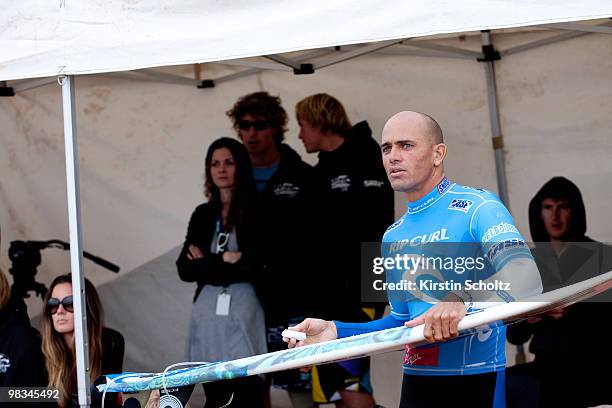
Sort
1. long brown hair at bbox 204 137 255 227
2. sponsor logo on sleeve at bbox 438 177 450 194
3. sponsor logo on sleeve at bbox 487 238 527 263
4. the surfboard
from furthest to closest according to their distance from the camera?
long brown hair at bbox 204 137 255 227 < sponsor logo on sleeve at bbox 438 177 450 194 < sponsor logo on sleeve at bbox 487 238 527 263 < the surfboard

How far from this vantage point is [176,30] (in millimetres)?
3338

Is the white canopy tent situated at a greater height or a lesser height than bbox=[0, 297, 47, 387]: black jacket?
greater

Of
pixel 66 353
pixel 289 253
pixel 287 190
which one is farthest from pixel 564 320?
pixel 66 353

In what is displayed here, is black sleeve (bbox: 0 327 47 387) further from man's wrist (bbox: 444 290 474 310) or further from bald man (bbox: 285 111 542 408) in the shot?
man's wrist (bbox: 444 290 474 310)

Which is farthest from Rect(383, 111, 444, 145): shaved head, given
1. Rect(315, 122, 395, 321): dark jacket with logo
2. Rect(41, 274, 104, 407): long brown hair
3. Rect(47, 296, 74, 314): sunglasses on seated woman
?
Rect(47, 296, 74, 314): sunglasses on seated woman

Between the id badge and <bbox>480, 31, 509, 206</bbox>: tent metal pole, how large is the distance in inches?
53.6

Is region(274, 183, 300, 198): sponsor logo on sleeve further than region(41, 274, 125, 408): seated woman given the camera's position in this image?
Yes

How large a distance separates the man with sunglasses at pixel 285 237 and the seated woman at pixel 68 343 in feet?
2.35

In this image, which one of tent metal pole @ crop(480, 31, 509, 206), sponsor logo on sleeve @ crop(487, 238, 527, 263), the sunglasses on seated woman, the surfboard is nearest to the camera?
the surfboard

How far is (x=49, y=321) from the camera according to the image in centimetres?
425

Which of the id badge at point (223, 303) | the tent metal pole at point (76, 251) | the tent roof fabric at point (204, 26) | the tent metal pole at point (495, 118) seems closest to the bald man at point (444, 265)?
the tent roof fabric at point (204, 26)

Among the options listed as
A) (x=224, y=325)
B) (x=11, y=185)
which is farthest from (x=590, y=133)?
(x=11, y=185)

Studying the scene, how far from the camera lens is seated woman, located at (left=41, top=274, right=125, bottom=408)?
4.11 meters

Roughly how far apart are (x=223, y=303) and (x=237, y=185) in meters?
0.53
